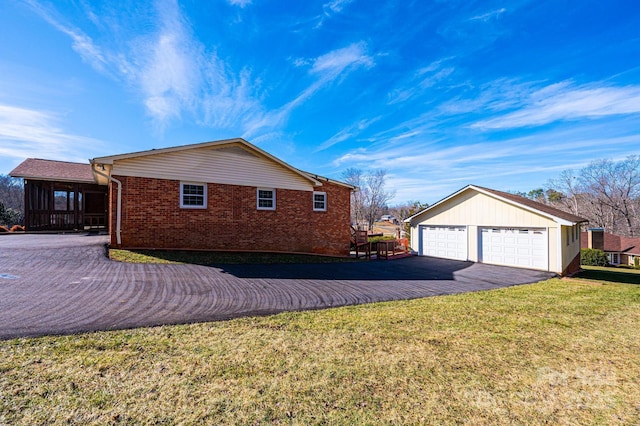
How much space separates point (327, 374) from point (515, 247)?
1404cm

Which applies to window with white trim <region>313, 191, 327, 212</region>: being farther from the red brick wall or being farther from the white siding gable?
the white siding gable

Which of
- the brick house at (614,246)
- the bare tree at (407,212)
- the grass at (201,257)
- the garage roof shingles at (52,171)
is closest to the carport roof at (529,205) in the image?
the bare tree at (407,212)

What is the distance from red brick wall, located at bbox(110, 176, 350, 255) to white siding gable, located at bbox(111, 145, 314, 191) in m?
0.32

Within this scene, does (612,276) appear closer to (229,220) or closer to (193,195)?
(229,220)

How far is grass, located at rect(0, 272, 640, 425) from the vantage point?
2615 mm

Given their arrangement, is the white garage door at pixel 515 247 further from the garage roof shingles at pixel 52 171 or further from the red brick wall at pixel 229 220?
the garage roof shingles at pixel 52 171

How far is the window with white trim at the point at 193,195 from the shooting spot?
39.7 ft

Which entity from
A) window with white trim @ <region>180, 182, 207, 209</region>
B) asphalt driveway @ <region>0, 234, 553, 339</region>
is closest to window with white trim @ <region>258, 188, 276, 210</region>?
window with white trim @ <region>180, 182, 207, 209</region>

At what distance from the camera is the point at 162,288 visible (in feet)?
21.6

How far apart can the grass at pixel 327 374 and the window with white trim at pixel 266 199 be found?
30.6 feet

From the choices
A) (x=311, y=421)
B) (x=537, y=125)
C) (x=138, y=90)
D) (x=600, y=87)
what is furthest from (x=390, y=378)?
(x=537, y=125)

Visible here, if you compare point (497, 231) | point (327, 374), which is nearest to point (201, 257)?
point (327, 374)

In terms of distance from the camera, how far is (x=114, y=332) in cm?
417

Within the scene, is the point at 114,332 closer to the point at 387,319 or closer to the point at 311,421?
the point at 311,421
